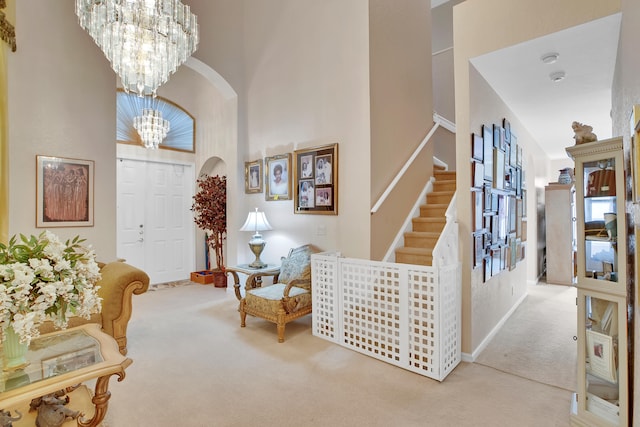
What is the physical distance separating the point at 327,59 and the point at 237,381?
12.7ft

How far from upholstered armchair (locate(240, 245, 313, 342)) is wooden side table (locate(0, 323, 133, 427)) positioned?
1670mm

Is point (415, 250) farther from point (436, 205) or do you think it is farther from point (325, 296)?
point (325, 296)

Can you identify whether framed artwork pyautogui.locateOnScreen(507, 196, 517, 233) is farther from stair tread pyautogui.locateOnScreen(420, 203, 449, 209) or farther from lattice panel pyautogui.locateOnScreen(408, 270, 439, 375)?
lattice panel pyautogui.locateOnScreen(408, 270, 439, 375)

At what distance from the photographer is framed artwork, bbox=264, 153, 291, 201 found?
4.78m

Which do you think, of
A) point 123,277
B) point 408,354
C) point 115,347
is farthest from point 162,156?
point 408,354

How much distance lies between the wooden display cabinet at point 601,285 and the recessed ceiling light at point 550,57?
3.88 ft

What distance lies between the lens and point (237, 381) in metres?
2.68

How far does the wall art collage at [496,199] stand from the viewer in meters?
3.23

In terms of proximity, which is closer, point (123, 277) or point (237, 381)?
point (237, 381)

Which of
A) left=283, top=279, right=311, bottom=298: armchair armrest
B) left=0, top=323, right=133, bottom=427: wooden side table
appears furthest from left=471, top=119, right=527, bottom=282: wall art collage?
left=0, top=323, right=133, bottom=427: wooden side table

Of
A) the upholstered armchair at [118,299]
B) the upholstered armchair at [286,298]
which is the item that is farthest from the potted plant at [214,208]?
the upholstered armchair at [118,299]

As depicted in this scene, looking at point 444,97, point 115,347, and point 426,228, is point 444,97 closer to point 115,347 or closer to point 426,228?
point 426,228

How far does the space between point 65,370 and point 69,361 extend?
0.40ft

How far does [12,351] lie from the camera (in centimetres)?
179
